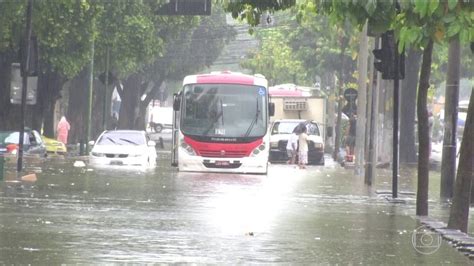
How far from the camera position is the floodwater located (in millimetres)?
13336

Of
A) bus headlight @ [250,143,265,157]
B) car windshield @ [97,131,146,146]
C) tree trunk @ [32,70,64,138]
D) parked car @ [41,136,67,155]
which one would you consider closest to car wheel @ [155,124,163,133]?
tree trunk @ [32,70,64,138]

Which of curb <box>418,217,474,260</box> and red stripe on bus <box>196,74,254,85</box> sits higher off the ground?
red stripe on bus <box>196,74,254,85</box>

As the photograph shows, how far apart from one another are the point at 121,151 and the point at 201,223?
2185 centimetres

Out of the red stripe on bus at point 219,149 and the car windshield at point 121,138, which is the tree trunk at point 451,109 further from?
the car windshield at point 121,138

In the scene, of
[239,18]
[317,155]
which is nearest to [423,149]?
[239,18]

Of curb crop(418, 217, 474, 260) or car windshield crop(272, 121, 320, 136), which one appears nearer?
curb crop(418, 217, 474, 260)

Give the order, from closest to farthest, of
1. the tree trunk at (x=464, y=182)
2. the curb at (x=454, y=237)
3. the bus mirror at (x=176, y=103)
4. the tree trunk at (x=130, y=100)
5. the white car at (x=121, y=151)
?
the curb at (x=454, y=237), the tree trunk at (x=464, y=182), the bus mirror at (x=176, y=103), the white car at (x=121, y=151), the tree trunk at (x=130, y=100)

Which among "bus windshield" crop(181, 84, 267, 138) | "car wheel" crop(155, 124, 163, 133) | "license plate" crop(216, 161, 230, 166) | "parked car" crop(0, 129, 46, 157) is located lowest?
"car wheel" crop(155, 124, 163, 133)

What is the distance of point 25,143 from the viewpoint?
40.6 meters

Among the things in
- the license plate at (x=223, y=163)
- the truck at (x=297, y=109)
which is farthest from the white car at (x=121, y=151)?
the truck at (x=297, y=109)

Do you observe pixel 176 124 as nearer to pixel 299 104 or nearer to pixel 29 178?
pixel 29 178

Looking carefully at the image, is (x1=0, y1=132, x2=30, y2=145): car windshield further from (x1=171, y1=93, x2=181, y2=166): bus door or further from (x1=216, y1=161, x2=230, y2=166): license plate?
(x1=216, y1=161, x2=230, y2=166): license plate

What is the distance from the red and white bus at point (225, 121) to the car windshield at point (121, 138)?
12.7 feet

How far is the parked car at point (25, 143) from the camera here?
125 ft
